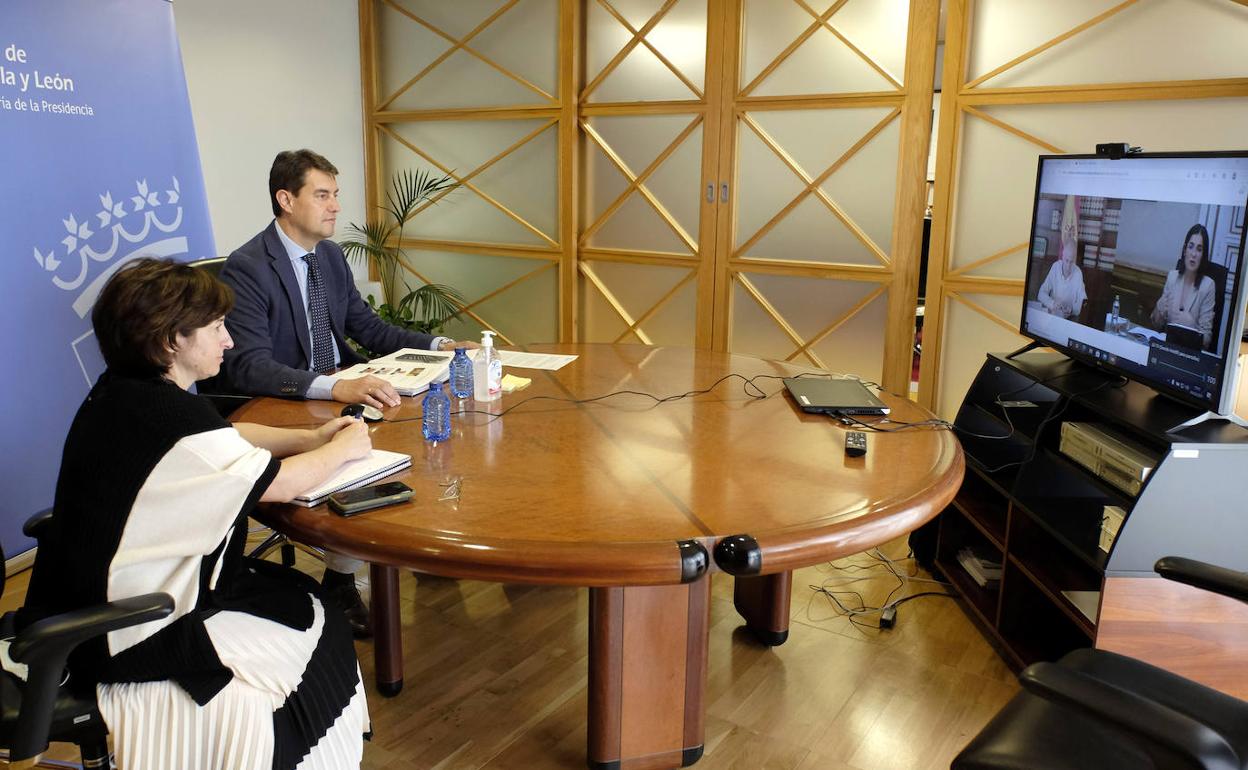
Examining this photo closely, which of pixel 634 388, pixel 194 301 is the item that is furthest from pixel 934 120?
pixel 194 301

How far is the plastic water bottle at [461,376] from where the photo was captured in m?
2.57

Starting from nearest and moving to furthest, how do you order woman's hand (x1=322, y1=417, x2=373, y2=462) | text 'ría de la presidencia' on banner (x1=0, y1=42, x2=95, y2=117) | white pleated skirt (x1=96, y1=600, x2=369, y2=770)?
white pleated skirt (x1=96, y1=600, x2=369, y2=770)
woman's hand (x1=322, y1=417, x2=373, y2=462)
text 'ría de la presidencia' on banner (x1=0, y1=42, x2=95, y2=117)

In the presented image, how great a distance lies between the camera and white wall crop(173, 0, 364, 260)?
15.4 feet

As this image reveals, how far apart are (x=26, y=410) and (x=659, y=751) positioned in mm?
2452

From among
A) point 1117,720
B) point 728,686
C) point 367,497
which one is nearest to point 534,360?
point 728,686

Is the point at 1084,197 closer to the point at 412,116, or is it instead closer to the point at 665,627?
the point at 665,627

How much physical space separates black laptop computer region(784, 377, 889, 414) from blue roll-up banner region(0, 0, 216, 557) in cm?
251

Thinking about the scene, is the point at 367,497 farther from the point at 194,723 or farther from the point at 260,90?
the point at 260,90

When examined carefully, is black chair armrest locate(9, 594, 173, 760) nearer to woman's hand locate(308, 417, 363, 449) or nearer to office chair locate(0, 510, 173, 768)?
office chair locate(0, 510, 173, 768)

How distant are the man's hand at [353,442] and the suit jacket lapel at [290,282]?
1016 millimetres

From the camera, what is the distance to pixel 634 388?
271 centimetres

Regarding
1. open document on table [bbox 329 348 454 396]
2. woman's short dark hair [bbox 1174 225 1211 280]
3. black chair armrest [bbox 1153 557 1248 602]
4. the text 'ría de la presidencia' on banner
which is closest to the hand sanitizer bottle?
open document on table [bbox 329 348 454 396]

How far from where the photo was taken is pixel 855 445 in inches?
83.4

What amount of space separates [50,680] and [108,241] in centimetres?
247
